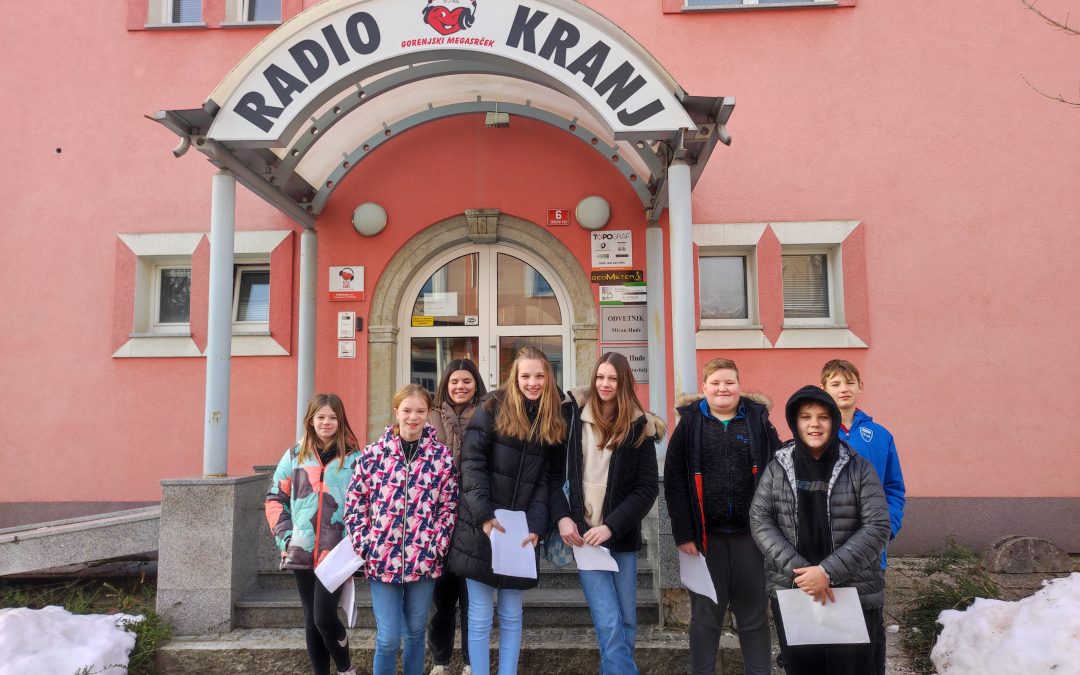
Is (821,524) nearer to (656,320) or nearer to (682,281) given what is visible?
(682,281)

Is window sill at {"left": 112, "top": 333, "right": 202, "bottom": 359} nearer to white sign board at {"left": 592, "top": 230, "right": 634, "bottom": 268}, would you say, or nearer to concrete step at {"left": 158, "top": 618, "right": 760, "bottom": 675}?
concrete step at {"left": 158, "top": 618, "right": 760, "bottom": 675}

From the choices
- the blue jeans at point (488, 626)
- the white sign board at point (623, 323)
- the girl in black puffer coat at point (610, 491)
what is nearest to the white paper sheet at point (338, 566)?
the blue jeans at point (488, 626)

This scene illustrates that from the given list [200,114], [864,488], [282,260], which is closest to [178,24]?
[282,260]

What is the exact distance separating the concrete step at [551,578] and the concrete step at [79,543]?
0.74m

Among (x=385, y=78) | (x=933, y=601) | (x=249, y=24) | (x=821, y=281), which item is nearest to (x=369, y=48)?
(x=385, y=78)

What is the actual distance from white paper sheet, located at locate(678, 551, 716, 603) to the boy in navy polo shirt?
0.03 metres

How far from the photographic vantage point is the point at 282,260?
19.8ft

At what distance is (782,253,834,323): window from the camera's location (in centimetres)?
604

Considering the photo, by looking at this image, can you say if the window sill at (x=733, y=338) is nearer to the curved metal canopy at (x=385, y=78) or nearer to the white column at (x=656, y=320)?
the white column at (x=656, y=320)

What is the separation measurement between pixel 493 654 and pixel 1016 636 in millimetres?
2725

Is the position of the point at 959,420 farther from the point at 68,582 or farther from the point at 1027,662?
the point at 68,582

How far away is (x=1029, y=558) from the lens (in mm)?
5109

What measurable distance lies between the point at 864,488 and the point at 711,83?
177 inches

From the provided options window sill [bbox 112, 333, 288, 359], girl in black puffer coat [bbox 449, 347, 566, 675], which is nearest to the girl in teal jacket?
girl in black puffer coat [bbox 449, 347, 566, 675]
